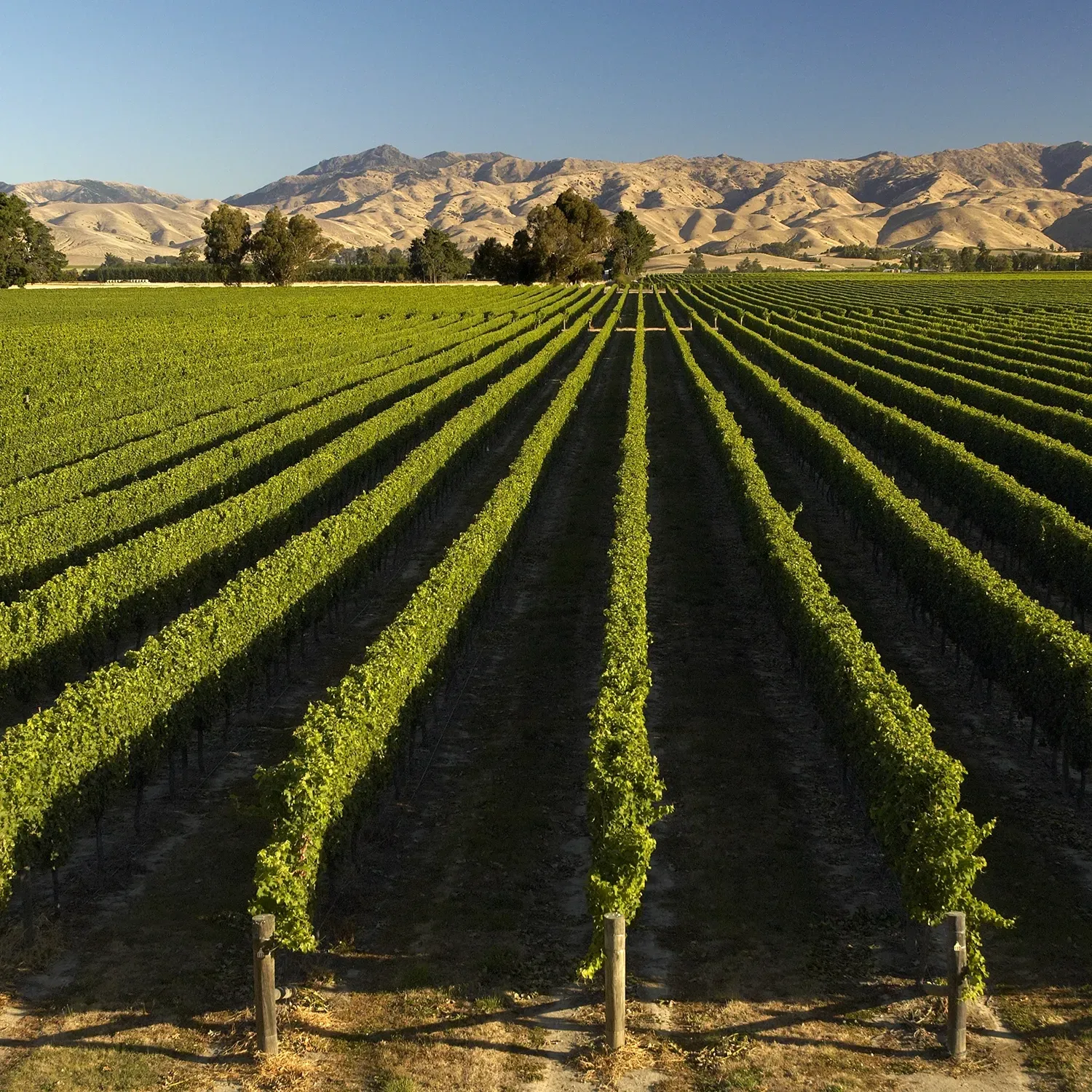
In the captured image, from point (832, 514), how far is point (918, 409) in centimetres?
1179

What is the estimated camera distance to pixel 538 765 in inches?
635

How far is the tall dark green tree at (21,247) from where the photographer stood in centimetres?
12319

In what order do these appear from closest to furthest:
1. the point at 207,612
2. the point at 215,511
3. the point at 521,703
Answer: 1. the point at 207,612
2. the point at 521,703
3. the point at 215,511

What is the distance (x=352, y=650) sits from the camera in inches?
816

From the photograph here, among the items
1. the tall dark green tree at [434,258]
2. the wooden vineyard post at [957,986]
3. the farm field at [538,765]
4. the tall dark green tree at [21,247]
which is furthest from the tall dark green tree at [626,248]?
the wooden vineyard post at [957,986]

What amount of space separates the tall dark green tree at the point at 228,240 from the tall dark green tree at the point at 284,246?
1.88 meters

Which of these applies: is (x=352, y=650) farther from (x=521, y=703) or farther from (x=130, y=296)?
(x=130, y=296)

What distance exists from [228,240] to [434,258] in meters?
35.5

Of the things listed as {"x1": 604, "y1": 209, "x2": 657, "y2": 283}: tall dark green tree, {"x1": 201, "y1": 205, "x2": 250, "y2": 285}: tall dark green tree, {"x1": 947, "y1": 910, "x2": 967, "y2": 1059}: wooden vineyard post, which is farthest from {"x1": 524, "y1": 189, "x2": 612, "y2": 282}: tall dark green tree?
{"x1": 947, "y1": 910, "x2": 967, "y2": 1059}: wooden vineyard post

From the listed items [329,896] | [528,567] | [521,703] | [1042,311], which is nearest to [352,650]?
[521,703]

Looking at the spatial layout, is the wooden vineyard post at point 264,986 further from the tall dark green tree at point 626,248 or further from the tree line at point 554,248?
the tall dark green tree at point 626,248

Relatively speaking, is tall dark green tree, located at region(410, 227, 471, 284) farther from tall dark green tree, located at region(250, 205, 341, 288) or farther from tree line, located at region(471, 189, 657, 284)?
tall dark green tree, located at region(250, 205, 341, 288)

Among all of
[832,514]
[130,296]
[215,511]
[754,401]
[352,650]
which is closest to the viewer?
[352,650]

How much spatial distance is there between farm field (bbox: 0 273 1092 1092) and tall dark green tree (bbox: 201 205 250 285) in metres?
123
